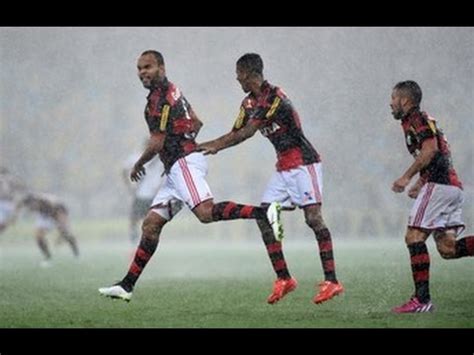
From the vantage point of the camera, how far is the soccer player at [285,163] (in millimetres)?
7391

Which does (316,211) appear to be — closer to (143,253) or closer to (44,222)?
(143,253)

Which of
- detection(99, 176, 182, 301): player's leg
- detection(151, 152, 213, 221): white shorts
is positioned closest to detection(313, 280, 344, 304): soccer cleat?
detection(151, 152, 213, 221): white shorts

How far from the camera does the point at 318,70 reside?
25.1ft

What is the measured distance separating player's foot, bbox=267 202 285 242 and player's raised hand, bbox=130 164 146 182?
0.85 meters

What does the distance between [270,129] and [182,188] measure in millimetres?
677

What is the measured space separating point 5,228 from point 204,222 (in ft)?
5.40

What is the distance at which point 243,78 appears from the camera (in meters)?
7.55

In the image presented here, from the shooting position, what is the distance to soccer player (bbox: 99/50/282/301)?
732cm

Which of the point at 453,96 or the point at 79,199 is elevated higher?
the point at 453,96

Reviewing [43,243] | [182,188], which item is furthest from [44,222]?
[182,188]

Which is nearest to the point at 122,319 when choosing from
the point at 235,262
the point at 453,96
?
the point at 235,262

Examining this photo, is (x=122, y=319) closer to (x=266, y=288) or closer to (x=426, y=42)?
(x=266, y=288)

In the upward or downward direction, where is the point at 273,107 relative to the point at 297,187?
upward

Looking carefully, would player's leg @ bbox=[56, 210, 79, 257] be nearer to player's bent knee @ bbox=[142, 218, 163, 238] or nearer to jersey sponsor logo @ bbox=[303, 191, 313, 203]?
player's bent knee @ bbox=[142, 218, 163, 238]
